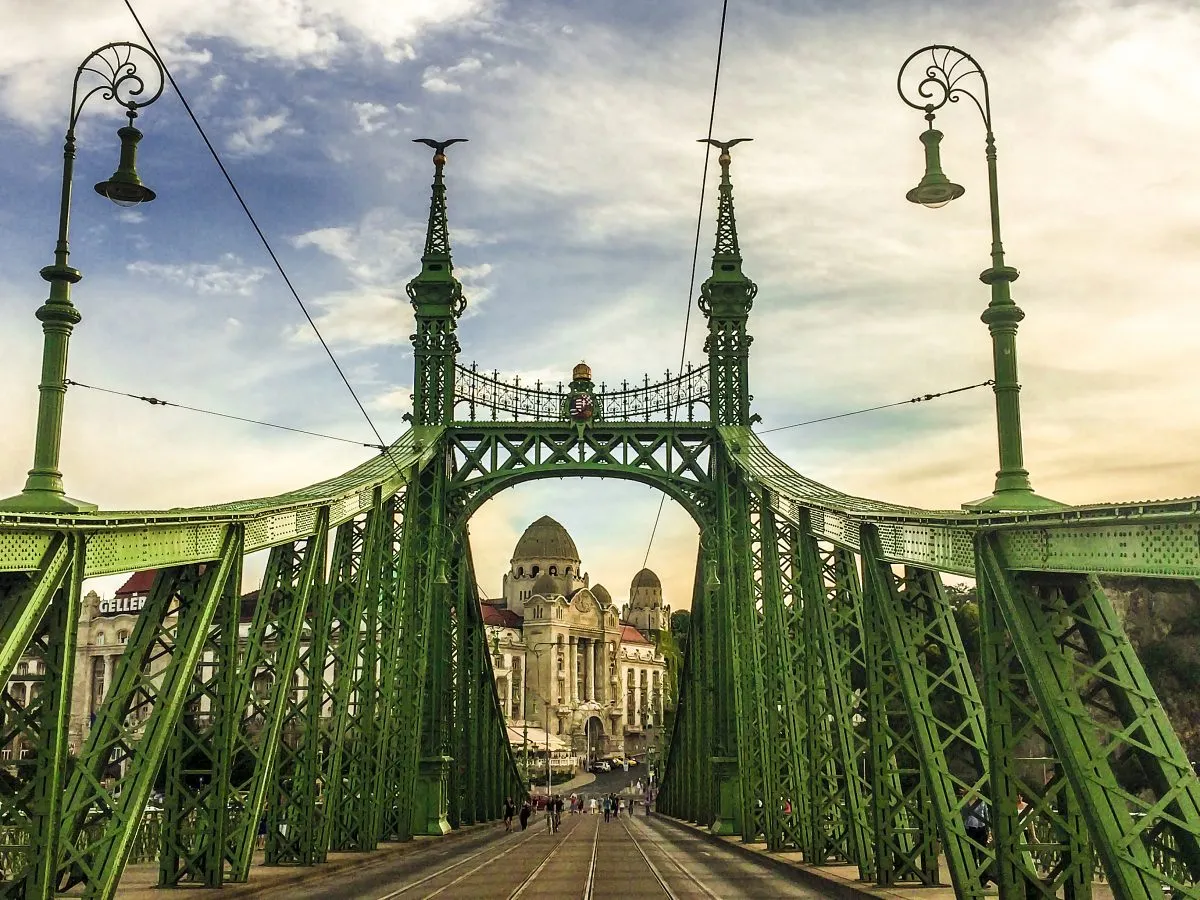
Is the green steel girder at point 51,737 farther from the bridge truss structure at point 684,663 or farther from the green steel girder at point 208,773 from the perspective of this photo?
the green steel girder at point 208,773

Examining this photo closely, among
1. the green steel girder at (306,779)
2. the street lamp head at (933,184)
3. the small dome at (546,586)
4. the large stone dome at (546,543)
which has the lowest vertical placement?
the green steel girder at (306,779)

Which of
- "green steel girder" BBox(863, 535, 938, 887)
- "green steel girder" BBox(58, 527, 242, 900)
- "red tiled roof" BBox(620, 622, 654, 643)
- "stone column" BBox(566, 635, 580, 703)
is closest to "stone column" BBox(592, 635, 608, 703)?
"stone column" BBox(566, 635, 580, 703)

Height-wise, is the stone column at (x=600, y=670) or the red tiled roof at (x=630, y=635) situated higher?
the red tiled roof at (x=630, y=635)

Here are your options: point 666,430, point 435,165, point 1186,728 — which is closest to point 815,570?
point 666,430

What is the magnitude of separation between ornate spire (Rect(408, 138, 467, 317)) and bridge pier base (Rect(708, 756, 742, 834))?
49.8 ft

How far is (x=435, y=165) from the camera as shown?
35531 mm

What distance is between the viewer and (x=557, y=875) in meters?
26.6

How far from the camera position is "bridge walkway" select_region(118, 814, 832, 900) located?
19703mm

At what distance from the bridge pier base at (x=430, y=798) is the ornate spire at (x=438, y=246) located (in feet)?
42.5

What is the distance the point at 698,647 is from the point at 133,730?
27576 mm

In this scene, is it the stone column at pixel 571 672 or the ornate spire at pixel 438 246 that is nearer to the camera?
the ornate spire at pixel 438 246

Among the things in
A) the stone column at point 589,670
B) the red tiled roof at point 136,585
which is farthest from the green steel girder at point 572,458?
the stone column at point 589,670

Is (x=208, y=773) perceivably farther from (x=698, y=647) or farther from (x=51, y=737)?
(x=698, y=647)

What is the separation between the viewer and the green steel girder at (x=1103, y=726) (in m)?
9.00
